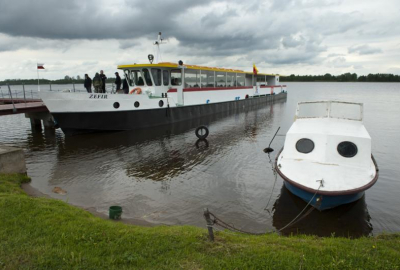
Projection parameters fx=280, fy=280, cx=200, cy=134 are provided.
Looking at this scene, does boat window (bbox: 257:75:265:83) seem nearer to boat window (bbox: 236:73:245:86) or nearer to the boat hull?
boat window (bbox: 236:73:245:86)

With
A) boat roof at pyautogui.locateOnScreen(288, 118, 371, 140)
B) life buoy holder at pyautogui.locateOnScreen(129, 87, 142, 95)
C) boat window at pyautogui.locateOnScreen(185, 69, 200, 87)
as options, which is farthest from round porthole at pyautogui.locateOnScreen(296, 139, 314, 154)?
boat window at pyautogui.locateOnScreen(185, 69, 200, 87)

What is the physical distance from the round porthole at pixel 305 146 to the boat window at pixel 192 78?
1614 cm

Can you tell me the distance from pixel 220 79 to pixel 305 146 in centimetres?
2211

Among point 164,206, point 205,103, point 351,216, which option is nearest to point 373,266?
point 351,216

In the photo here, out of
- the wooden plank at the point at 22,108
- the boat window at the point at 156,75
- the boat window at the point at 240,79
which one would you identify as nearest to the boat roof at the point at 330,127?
the boat window at the point at 156,75

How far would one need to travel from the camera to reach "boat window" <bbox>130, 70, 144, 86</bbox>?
21.6 metres

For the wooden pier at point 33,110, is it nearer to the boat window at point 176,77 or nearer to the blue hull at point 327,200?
the boat window at point 176,77

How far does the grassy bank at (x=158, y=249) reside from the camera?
13.9 ft

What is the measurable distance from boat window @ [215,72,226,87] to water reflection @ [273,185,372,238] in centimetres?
2203

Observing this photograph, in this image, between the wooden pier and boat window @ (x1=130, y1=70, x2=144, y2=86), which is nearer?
the wooden pier

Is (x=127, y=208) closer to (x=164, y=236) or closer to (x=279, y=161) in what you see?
(x=164, y=236)

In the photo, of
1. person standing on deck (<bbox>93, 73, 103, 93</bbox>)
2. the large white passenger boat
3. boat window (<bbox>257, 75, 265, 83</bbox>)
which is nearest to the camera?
the large white passenger boat

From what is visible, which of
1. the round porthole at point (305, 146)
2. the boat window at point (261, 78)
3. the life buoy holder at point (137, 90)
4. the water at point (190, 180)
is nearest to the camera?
the water at point (190, 180)

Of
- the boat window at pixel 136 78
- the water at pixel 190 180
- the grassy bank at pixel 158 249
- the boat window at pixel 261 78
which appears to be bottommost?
the water at pixel 190 180
